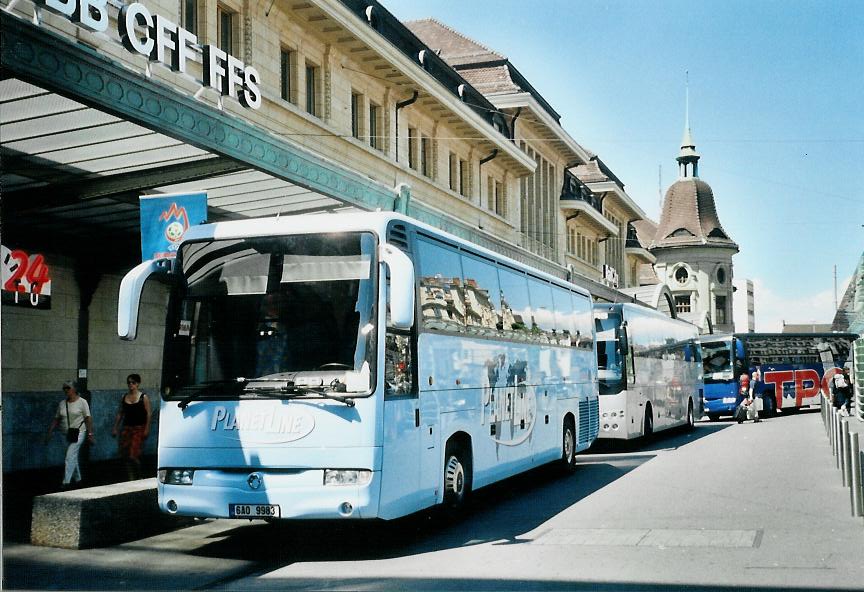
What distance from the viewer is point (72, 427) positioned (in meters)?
15.2

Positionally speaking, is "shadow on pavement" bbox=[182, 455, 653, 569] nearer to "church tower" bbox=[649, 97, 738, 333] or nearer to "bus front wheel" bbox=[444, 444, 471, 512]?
"bus front wheel" bbox=[444, 444, 471, 512]

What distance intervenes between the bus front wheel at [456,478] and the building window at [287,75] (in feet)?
45.2

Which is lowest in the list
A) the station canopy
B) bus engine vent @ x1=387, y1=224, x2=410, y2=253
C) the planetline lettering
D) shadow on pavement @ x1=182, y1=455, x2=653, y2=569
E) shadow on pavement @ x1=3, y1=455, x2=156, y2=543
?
shadow on pavement @ x1=182, y1=455, x2=653, y2=569

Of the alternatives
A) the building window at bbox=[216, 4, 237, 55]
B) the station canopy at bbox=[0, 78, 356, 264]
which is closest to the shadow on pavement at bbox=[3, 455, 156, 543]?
the station canopy at bbox=[0, 78, 356, 264]

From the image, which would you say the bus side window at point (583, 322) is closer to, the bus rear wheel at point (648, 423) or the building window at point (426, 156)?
the bus rear wheel at point (648, 423)

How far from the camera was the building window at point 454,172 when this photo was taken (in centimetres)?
3512

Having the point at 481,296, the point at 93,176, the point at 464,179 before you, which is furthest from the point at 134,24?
the point at 464,179

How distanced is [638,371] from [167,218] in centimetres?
1392

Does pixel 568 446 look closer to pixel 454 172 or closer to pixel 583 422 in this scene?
pixel 583 422

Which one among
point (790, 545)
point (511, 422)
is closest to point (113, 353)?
point (511, 422)

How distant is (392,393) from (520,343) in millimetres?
4928

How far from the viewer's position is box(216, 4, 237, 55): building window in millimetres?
21156

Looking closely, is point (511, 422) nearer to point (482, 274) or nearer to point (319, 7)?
point (482, 274)

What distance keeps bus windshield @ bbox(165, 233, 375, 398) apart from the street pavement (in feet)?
5.28
